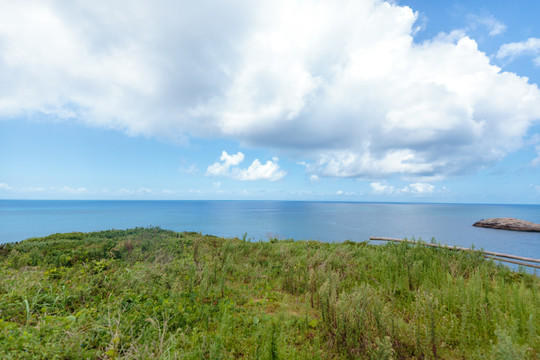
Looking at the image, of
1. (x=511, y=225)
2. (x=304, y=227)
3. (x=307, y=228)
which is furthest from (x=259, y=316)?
(x=511, y=225)

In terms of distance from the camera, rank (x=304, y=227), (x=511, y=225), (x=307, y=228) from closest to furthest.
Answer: (x=307, y=228)
(x=511, y=225)
(x=304, y=227)

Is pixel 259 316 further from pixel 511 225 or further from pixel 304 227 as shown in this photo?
pixel 511 225

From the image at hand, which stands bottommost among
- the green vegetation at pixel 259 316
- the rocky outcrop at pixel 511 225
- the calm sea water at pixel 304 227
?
the calm sea water at pixel 304 227

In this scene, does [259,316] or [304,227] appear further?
[304,227]

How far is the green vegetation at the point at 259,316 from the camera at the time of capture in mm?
3506

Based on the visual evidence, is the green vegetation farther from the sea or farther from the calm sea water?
the calm sea water

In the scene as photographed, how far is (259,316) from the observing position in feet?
16.4

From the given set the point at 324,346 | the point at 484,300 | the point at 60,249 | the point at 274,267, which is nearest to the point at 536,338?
the point at 484,300

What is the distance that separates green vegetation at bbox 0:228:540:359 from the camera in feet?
11.5

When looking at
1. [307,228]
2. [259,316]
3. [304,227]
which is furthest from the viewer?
[304,227]

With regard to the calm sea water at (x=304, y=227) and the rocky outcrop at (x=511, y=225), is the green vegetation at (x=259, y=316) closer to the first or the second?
the calm sea water at (x=304, y=227)

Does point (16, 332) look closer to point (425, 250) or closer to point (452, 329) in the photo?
point (452, 329)

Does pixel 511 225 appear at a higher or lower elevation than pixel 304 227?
higher

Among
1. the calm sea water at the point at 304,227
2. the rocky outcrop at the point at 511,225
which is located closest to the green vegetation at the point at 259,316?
the calm sea water at the point at 304,227
